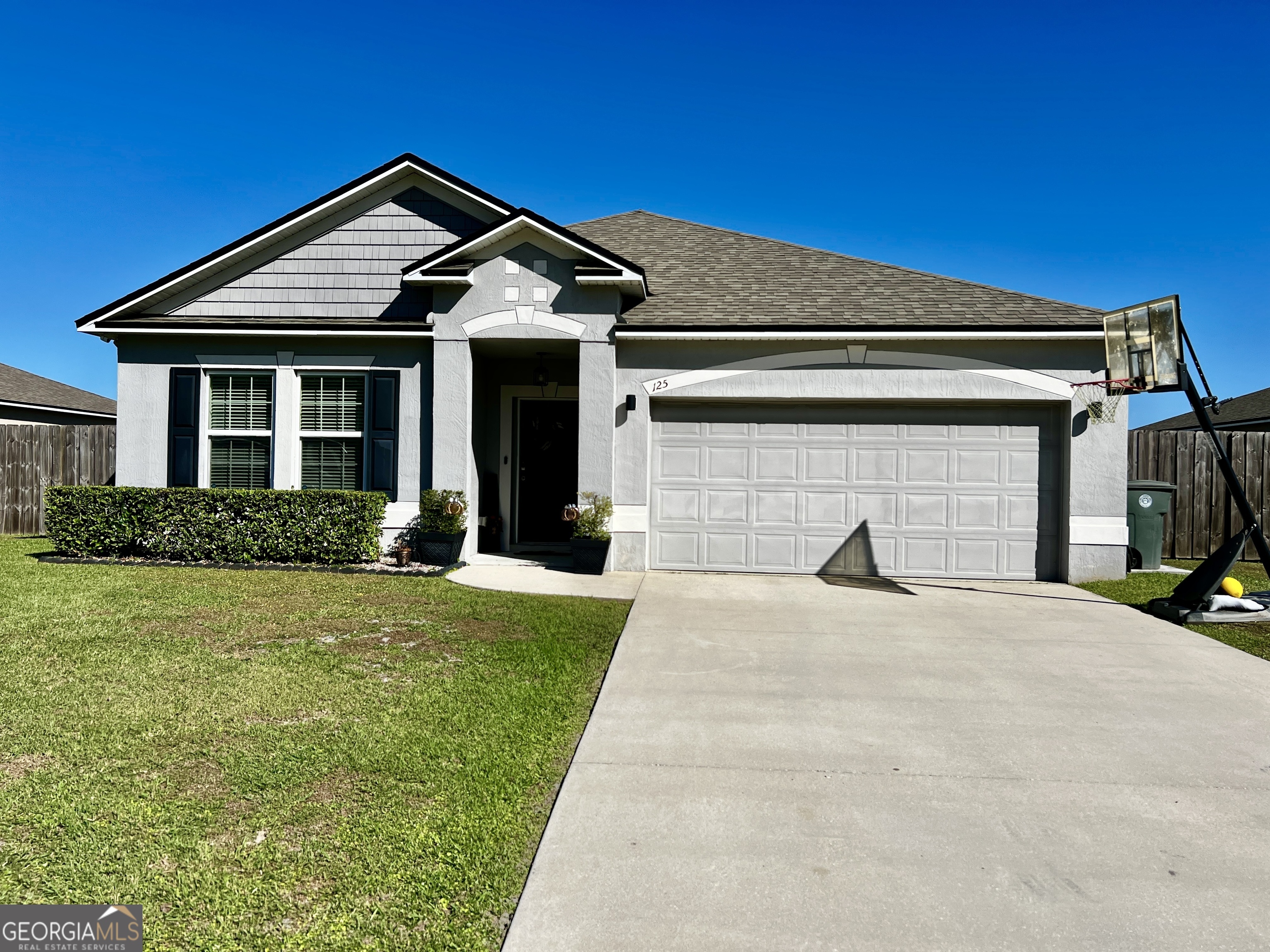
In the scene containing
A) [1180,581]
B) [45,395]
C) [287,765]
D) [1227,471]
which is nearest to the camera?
[287,765]

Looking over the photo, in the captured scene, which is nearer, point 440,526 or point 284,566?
point 284,566

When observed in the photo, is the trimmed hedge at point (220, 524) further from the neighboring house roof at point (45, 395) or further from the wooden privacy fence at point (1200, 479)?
the wooden privacy fence at point (1200, 479)

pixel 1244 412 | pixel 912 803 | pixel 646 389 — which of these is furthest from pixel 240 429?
pixel 1244 412

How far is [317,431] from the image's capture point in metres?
9.70

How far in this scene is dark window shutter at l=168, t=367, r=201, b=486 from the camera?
962 centimetres

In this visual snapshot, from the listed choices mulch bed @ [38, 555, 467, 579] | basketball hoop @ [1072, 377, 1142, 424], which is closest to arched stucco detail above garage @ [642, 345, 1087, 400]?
basketball hoop @ [1072, 377, 1142, 424]

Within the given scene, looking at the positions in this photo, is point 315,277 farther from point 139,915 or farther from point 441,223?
point 139,915

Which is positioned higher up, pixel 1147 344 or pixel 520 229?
pixel 520 229

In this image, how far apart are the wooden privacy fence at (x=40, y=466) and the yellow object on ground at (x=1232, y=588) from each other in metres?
16.3

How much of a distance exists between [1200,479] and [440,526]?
11.8 metres

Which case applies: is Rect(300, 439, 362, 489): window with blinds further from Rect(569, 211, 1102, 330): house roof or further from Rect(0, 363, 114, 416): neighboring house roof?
Rect(0, 363, 114, 416): neighboring house roof

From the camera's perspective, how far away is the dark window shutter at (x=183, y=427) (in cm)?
962

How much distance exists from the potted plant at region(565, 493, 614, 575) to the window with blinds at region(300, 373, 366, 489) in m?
3.26

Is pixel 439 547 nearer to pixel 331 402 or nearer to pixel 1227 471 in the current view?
pixel 331 402
